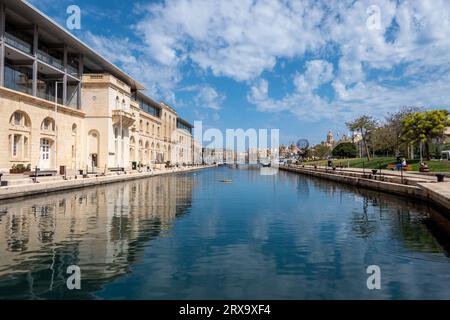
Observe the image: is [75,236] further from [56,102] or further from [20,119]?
[56,102]

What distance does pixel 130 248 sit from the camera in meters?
11.2

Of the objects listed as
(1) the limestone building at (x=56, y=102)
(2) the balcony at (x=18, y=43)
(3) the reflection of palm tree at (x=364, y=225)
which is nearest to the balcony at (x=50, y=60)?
(1) the limestone building at (x=56, y=102)

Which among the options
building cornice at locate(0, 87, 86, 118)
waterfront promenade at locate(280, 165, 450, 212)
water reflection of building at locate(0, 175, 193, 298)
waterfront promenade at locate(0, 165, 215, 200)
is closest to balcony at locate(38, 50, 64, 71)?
building cornice at locate(0, 87, 86, 118)

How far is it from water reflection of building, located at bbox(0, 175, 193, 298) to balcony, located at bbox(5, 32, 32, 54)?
2442 cm

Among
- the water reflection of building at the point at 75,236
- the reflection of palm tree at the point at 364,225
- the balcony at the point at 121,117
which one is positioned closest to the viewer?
the water reflection of building at the point at 75,236

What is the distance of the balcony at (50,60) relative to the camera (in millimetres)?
44169

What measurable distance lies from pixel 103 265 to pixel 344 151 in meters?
113

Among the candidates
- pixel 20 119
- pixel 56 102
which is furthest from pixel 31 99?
pixel 56 102

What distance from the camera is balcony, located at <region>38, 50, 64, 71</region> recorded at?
44169 mm

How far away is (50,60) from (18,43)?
23.1ft

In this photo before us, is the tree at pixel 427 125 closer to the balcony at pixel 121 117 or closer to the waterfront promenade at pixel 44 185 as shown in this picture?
the waterfront promenade at pixel 44 185

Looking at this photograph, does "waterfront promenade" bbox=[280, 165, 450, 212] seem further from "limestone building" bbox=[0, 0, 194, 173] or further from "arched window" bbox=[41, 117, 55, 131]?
"arched window" bbox=[41, 117, 55, 131]

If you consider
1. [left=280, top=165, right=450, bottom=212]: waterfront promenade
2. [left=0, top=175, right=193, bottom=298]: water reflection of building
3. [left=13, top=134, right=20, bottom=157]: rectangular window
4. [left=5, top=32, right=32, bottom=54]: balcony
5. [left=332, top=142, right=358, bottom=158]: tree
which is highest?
[left=5, top=32, right=32, bottom=54]: balcony

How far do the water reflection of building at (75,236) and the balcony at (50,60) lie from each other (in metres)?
28.9
